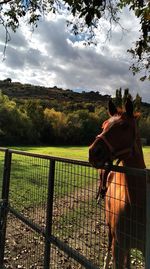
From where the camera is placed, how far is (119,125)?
11.9 feet

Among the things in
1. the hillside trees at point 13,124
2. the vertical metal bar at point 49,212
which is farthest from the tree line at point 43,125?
the vertical metal bar at point 49,212

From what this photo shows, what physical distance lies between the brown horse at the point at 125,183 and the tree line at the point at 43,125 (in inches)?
2445

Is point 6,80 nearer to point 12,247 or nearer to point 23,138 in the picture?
point 23,138

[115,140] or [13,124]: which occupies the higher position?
[13,124]

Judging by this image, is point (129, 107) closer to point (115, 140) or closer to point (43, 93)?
point (115, 140)

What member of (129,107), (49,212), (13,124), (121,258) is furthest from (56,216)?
(13,124)

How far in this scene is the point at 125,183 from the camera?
3660mm

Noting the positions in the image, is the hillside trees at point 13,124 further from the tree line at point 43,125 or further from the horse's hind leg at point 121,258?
the horse's hind leg at point 121,258

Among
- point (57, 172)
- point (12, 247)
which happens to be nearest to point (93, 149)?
point (57, 172)

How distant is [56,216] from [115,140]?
1.90 meters

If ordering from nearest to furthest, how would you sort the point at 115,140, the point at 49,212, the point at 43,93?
the point at 115,140
the point at 49,212
the point at 43,93

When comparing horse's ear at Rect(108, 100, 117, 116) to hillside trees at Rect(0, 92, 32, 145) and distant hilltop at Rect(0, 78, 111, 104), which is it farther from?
distant hilltop at Rect(0, 78, 111, 104)

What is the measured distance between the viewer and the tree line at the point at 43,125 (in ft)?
243

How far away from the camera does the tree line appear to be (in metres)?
74.1
